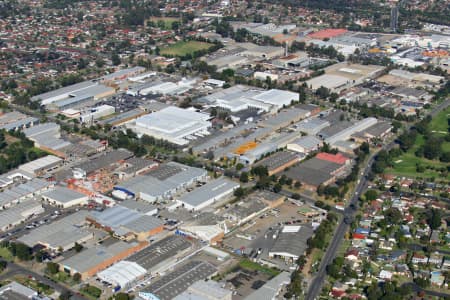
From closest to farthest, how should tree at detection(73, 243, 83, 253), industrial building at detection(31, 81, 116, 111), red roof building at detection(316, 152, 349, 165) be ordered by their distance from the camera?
tree at detection(73, 243, 83, 253)
red roof building at detection(316, 152, 349, 165)
industrial building at detection(31, 81, 116, 111)

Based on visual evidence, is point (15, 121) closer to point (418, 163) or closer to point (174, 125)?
point (174, 125)

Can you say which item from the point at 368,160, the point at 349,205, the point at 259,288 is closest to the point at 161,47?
the point at 368,160

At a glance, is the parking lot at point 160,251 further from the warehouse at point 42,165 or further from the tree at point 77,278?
the warehouse at point 42,165

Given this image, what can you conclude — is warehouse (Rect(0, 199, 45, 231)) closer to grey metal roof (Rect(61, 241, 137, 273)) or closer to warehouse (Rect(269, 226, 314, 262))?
grey metal roof (Rect(61, 241, 137, 273))

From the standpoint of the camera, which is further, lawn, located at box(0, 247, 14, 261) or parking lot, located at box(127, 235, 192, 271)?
lawn, located at box(0, 247, 14, 261)

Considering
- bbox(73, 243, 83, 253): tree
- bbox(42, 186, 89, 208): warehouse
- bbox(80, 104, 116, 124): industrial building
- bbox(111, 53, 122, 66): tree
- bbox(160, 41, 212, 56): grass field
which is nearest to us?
bbox(73, 243, 83, 253): tree

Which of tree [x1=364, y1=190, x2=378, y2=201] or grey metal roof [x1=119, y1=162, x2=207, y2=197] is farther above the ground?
grey metal roof [x1=119, y1=162, x2=207, y2=197]

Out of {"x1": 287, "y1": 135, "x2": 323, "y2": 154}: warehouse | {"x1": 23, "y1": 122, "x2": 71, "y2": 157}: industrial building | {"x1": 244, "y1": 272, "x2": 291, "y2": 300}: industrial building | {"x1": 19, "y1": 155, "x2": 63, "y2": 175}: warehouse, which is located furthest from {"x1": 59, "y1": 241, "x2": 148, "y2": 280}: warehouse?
{"x1": 287, "y1": 135, "x2": 323, "y2": 154}: warehouse

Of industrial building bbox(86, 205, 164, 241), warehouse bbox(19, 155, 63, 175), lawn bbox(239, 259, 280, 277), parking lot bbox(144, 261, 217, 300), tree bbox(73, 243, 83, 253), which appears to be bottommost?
lawn bbox(239, 259, 280, 277)

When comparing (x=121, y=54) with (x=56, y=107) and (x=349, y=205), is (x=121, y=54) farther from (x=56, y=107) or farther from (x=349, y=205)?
(x=349, y=205)

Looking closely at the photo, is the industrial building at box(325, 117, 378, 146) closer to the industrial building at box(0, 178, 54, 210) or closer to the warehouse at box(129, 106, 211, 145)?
the warehouse at box(129, 106, 211, 145)
